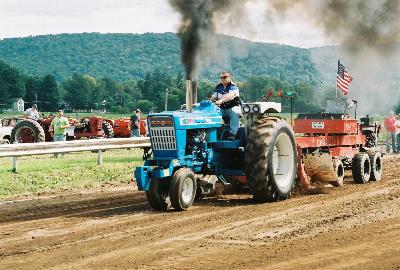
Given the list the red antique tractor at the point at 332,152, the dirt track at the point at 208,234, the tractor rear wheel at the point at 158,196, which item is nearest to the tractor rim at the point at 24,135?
the red antique tractor at the point at 332,152

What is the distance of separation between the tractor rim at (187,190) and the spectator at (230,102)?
4.56ft

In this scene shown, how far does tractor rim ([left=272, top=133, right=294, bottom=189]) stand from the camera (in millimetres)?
11281

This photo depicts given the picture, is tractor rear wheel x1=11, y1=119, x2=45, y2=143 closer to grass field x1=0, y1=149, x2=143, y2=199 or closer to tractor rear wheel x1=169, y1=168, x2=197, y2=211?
grass field x1=0, y1=149, x2=143, y2=199

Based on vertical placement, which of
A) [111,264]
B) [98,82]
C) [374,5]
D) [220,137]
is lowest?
[111,264]

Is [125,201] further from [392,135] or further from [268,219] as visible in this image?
[392,135]

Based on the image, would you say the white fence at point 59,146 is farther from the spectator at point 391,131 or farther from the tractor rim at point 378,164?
the spectator at point 391,131

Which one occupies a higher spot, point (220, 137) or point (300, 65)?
point (300, 65)

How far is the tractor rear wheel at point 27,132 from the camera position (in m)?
22.7

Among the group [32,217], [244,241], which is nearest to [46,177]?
[32,217]

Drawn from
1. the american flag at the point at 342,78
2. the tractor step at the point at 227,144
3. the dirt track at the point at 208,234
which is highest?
the american flag at the point at 342,78

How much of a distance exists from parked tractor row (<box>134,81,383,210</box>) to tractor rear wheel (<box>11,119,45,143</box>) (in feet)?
41.7

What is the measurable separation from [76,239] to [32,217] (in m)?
2.13

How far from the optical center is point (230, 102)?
10.8m

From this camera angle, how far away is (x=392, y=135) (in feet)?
83.6
